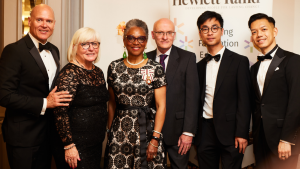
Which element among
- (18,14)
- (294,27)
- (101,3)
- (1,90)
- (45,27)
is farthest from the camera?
(101,3)

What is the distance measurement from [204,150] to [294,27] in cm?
214

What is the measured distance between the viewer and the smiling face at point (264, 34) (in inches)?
84.2

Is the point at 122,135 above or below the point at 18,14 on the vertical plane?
below

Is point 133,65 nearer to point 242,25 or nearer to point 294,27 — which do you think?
point 242,25

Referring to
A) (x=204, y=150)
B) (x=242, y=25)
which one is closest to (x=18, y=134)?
(x=204, y=150)

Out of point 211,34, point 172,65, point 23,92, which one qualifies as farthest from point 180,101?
point 23,92

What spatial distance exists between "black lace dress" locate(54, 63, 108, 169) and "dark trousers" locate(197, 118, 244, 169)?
3.50 feet

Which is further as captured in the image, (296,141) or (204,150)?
(204,150)

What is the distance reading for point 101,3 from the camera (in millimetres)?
3203

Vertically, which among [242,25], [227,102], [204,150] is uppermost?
[242,25]

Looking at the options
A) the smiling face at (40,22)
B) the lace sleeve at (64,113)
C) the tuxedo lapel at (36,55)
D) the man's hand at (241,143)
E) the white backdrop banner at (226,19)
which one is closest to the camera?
the lace sleeve at (64,113)

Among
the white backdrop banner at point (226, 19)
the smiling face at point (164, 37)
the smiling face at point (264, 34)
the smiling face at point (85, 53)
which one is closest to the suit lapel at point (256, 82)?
the smiling face at point (264, 34)

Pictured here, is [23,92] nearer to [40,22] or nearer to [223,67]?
[40,22]

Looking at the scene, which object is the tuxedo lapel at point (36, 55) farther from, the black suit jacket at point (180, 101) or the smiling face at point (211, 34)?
the smiling face at point (211, 34)
